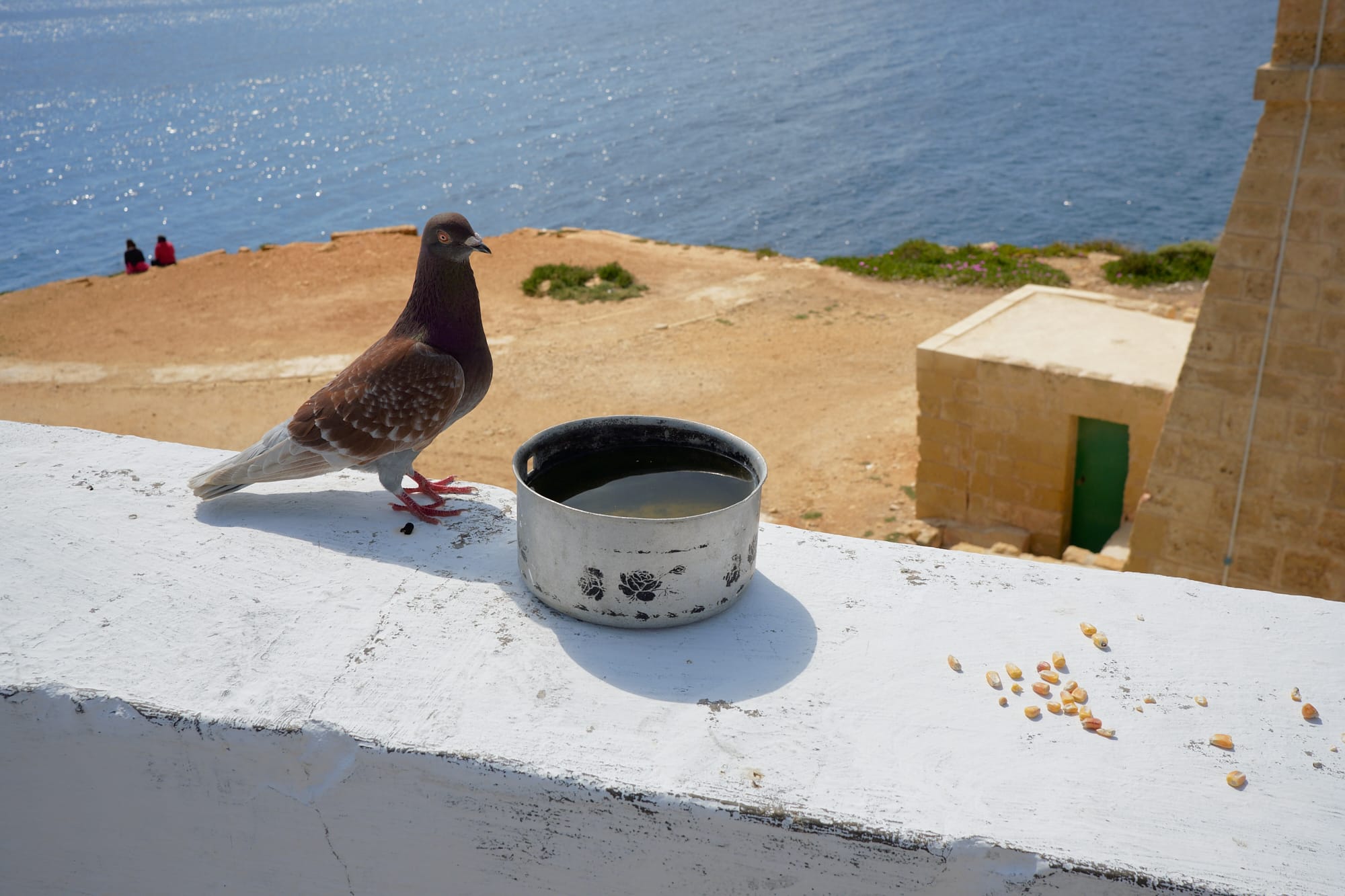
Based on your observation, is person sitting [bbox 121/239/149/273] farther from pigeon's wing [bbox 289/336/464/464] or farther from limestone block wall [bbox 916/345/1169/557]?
pigeon's wing [bbox 289/336/464/464]

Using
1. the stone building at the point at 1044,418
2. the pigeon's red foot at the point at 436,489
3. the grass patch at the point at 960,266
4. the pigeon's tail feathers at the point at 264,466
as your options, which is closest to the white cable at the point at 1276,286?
the stone building at the point at 1044,418

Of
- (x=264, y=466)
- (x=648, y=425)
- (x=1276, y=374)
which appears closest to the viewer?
(x=648, y=425)

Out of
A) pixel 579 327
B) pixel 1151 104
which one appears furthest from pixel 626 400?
pixel 1151 104

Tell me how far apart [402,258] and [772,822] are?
20.3 metres

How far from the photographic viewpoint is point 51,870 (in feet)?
7.08

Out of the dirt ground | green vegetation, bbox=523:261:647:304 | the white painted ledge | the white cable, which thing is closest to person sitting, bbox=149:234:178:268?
the dirt ground

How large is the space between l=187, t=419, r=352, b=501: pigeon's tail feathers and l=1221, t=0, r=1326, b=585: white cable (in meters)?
6.41

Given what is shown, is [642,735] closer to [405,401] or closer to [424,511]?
[424,511]

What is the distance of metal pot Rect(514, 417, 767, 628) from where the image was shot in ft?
6.88

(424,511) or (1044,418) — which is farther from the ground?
(424,511)

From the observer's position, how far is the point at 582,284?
19.0 meters

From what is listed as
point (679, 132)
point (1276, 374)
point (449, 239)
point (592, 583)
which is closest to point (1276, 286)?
point (1276, 374)

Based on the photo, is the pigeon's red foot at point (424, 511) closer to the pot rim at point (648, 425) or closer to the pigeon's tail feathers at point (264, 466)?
the pigeon's tail feathers at point (264, 466)

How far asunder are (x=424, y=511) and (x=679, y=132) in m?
44.6
